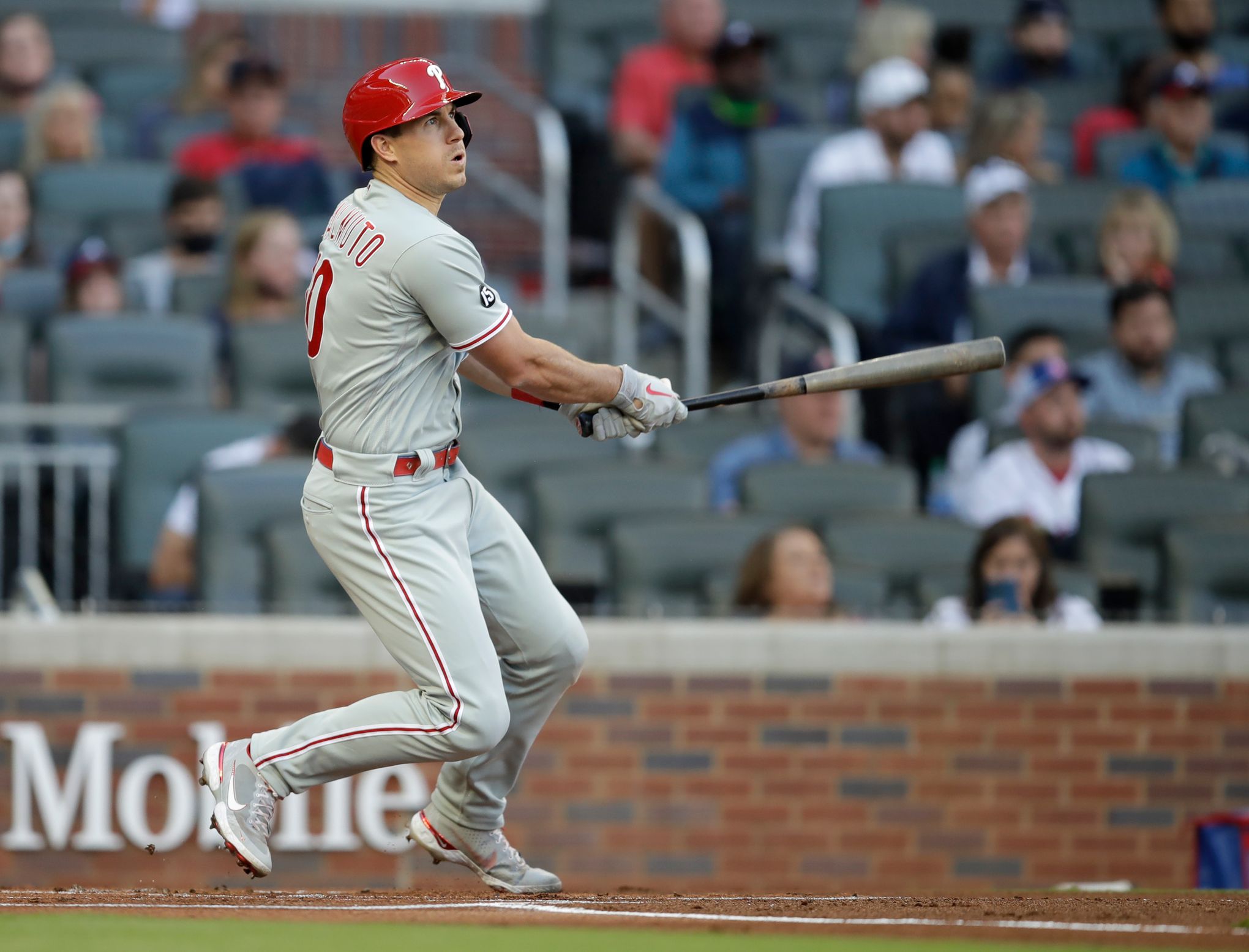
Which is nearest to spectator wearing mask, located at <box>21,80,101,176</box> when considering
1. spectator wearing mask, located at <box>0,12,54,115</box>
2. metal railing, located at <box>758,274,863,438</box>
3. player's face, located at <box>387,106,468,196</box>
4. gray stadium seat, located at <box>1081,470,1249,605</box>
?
spectator wearing mask, located at <box>0,12,54,115</box>

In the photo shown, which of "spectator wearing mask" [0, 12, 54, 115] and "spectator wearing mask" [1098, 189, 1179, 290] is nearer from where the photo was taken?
"spectator wearing mask" [1098, 189, 1179, 290]

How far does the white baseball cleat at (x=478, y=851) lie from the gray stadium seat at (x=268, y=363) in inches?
141

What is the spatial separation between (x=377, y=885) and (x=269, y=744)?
2.07 meters

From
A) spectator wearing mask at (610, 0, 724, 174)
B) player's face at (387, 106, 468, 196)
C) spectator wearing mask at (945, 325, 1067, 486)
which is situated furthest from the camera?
spectator wearing mask at (610, 0, 724, 174)

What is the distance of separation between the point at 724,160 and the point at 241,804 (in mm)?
6033

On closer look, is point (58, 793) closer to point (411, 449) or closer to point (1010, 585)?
point (411, 449)

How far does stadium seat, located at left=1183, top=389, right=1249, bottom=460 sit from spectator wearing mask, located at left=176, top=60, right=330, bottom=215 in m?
4.23

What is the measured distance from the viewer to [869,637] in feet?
21.6

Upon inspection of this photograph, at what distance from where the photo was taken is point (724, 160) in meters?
9.85

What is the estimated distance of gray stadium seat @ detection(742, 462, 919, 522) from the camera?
744 centimetres

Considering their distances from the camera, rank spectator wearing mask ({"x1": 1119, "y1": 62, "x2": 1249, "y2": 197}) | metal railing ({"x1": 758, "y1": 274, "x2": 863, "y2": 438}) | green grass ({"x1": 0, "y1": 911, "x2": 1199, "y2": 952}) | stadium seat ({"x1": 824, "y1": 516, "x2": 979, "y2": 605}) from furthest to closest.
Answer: spectator wearing mask ({"x1": 1119, "y1": 62, "x2": 1249, "y2": 197}), metal railing ({"x1": 758, "y1": 274, "x2": 863, "y2": 438}), stadium seat ({"x1": 824, "y1": 516, "x2": 979, "y2": 605}), green grass ({"x1": 0, "y1": 911, "x2": 1199, "y2": 952})

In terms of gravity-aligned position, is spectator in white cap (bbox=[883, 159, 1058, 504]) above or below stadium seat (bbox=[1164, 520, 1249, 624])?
above

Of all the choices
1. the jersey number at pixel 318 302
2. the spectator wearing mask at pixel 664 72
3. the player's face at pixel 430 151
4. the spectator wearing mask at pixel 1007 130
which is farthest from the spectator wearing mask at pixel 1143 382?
the jersey number at pixel 318 302

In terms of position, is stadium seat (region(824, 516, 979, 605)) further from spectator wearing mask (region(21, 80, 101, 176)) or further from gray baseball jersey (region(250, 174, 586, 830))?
spectator wearing mask (region(21, 80, 101, 176))
